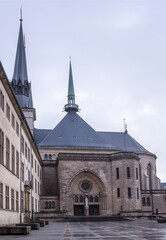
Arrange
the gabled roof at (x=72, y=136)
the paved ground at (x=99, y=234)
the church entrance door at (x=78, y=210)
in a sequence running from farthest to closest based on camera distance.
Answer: the gabled roof at (x=72, y=136), the church entrance door at (x=78, y=210), the paved ground at (x=99, y=234)

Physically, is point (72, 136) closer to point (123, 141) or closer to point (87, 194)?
point (123, 141)

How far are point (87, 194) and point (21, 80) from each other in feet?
86.1

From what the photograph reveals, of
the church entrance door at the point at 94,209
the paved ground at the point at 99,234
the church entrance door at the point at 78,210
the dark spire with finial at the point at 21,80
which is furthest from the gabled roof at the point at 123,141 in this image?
the paved ground at the point at 99,234

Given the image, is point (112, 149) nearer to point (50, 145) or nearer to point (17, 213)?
point (50, 145)

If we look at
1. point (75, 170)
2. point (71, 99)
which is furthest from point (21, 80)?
point (75, 170)

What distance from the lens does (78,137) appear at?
71562mm

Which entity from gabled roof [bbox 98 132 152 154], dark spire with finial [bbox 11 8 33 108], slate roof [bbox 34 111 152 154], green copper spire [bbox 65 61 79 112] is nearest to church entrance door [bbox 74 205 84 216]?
slate roof [bbox 34 111 152 154]

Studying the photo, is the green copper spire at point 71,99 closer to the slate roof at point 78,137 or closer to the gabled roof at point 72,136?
the slate roof at point 78,137

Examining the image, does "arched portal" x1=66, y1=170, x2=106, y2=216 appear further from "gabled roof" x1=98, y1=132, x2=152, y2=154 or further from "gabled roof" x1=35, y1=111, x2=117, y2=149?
"gabled roof" x1=98, y1=132, x2=152, y2=154

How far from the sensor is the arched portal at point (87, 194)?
196 feet

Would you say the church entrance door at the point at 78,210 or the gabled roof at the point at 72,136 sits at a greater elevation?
the gabled roof at the point at 72,136

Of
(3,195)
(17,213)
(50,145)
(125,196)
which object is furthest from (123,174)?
(3,195)

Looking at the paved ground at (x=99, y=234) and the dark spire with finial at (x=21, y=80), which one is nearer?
the paved ground at (x=99, y=234)

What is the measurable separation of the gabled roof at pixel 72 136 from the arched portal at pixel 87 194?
9.60 meters
